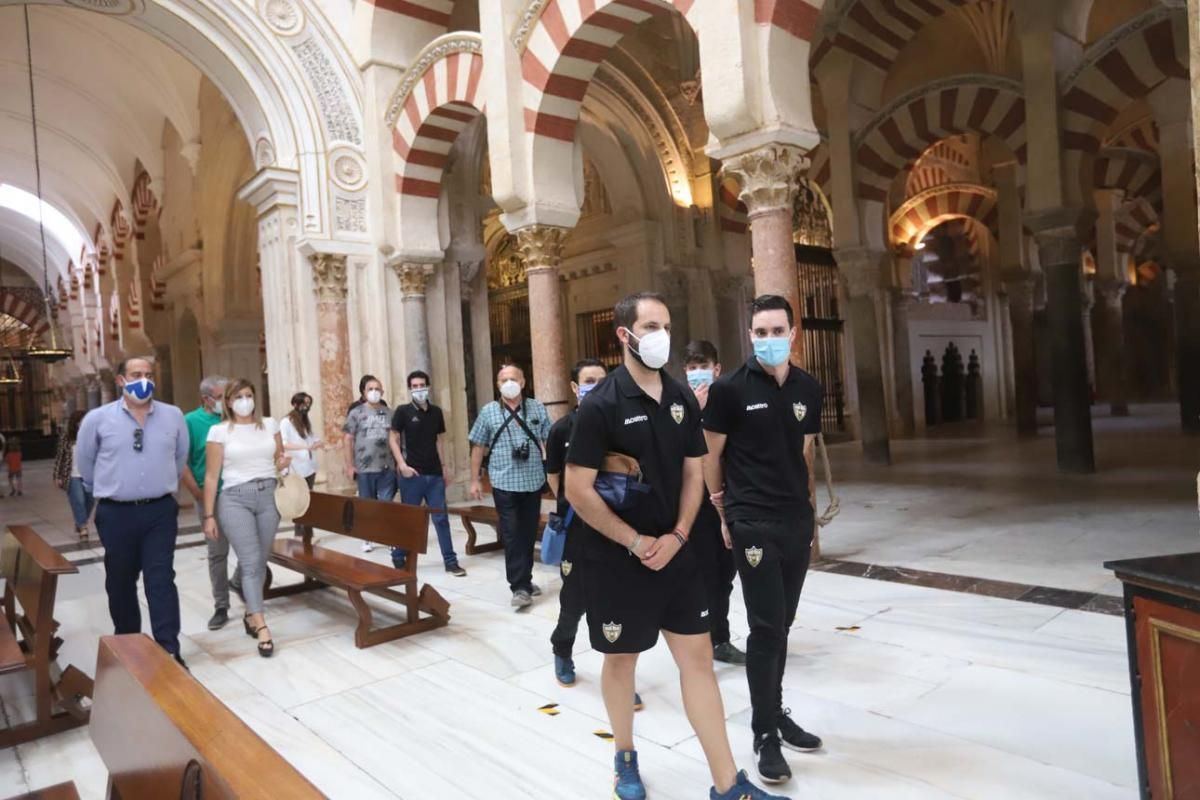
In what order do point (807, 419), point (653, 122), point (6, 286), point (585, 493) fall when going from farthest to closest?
point (6, 286) < point (653, 122) < point (807, 419) < point (585, 493)

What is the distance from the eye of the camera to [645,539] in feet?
6.63

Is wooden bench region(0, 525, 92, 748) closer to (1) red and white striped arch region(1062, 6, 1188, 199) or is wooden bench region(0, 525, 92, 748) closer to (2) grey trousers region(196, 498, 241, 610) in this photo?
(2) grey trousers region(196, 498, 241, 610)

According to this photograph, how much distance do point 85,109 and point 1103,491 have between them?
1739 cm

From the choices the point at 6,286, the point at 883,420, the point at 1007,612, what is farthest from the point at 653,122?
the point at 6,286

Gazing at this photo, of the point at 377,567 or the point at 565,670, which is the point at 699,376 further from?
the point at 377,567

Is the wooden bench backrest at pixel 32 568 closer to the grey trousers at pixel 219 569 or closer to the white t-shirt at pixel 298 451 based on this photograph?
the grey trousers at pixel 219 569

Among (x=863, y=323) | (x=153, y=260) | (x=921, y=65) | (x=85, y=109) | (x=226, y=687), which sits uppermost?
(x=85, y=109)

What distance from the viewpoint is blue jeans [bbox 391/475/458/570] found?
5.47 meters

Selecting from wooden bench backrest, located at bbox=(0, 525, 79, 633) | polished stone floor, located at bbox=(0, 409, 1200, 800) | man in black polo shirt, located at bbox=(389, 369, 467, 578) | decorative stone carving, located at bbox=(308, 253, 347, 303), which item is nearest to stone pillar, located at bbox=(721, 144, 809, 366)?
polished stone floor, located at bbox=(0, 409, 1200, 800)

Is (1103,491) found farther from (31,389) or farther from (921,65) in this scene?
(31,389)

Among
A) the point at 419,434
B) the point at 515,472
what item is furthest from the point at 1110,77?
the point at 419,434

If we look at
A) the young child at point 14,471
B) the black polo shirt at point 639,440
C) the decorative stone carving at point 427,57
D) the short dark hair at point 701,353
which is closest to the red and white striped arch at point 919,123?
the decorative stone carving at point 427,57

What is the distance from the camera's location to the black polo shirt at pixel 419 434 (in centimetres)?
555

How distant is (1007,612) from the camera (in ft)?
12.2
